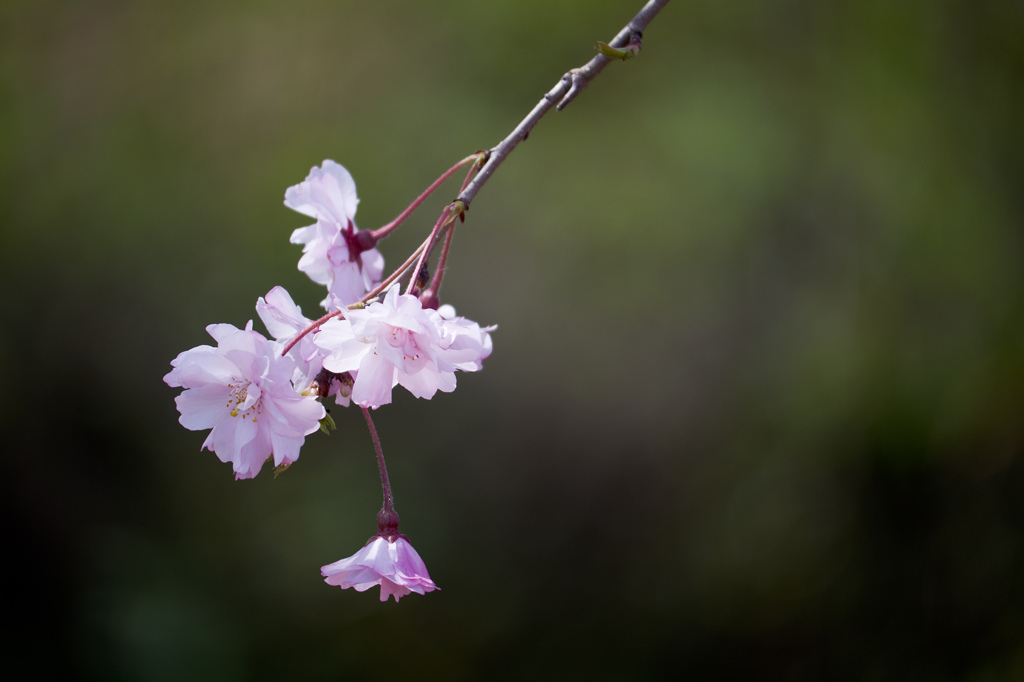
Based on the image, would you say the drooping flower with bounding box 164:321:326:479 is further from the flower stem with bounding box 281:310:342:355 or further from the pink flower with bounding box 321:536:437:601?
the pink flower with bounding box 321:536:437:601

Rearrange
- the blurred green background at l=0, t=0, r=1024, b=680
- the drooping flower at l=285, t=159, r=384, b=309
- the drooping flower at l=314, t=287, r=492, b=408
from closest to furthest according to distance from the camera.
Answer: the drooping flower at l=314, t=287, r=492, b=408 → the drooping flower at l=285, t=159, r=384, b=309 → the blurred green background at l=0, t=0, r=1024, b=680

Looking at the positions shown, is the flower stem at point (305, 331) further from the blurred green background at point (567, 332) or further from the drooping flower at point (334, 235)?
the blurred green background at point (567, 332)

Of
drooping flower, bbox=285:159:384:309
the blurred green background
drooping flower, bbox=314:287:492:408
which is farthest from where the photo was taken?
the blurred green background

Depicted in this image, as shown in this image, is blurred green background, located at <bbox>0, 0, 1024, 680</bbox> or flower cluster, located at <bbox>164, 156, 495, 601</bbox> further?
blurred green background, located at <bbox>0, 0, 1024, 680</bbox>

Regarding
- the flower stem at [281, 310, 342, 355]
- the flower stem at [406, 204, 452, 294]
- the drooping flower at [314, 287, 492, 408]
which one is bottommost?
the drooping flower at [314, 287, 492, 408]

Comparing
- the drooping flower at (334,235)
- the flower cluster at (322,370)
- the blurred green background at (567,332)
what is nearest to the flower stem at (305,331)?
the flower cluster at (322,370)

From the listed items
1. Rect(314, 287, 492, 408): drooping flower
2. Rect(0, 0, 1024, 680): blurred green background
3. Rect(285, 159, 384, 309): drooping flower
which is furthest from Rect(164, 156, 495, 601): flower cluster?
Rect(0, 0, 1024, 680): blurred green background

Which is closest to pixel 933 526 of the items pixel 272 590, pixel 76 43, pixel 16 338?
pixel 272 590
